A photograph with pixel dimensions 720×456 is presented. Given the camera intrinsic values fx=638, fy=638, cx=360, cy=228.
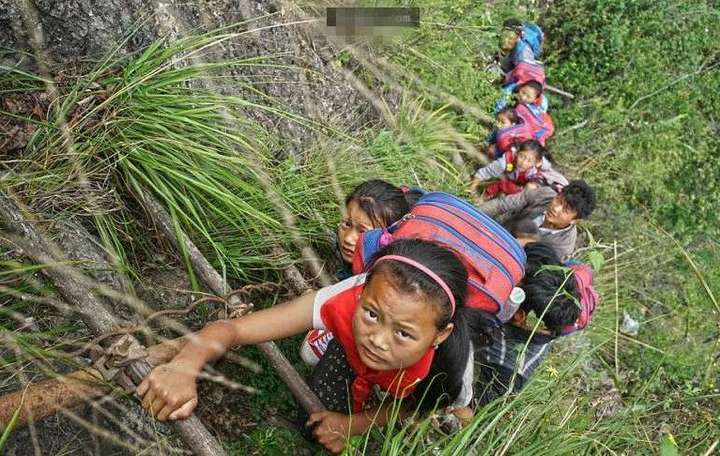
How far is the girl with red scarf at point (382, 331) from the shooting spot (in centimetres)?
161

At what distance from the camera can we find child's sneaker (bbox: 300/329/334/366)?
95.7 inches

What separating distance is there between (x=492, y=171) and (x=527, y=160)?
34 centimetres

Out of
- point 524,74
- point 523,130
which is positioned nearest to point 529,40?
point 524,74

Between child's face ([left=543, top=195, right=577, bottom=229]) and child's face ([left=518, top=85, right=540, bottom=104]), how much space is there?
62.7 inches

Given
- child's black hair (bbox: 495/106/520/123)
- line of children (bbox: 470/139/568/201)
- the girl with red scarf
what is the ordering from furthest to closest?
child's black hair (bbox: 495/106/520/123), line of children (bbox: 470/139/568/201), the girl with red scarf

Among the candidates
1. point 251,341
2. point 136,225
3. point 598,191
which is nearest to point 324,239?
point 136,225

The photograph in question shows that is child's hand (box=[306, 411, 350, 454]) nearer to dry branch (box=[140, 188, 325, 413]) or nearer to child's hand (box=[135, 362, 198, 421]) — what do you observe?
dry branch (box=[140, 188, 325, 413])


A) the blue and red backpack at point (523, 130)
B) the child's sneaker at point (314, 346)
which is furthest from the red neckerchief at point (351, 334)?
the blue and red backpack at point (523, 130)

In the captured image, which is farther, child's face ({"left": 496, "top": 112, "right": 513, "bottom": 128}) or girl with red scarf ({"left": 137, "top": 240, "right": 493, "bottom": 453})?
child's face ({"left": 496, "top": 112, "right": 513, "bottom": 128})

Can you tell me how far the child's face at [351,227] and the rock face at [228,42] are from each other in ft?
2.18

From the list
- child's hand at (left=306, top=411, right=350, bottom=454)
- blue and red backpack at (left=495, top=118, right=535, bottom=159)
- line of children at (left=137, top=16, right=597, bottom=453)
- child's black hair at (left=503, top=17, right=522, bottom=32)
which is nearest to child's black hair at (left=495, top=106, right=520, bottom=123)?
blue and red backpack at (left=495, top=118, right=535, bottom=159)

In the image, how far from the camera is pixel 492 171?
4.72 metres

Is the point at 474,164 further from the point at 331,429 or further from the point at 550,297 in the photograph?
the point at 331,429

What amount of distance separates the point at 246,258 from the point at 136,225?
43 cm
